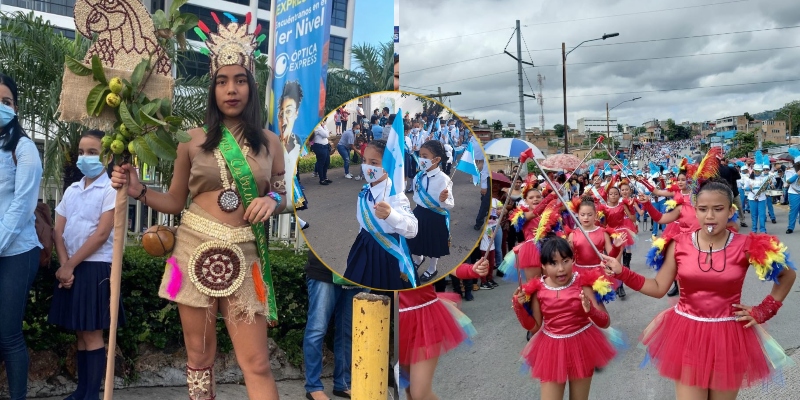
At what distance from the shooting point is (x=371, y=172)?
2.52 m

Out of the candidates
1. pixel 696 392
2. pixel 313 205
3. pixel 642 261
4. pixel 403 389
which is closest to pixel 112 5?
pixel 313 205

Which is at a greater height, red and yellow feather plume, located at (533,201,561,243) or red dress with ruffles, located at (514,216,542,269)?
red and yellow feather plume, located at (533,201,561,243)

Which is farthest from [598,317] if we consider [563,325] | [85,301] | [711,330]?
[85,301]

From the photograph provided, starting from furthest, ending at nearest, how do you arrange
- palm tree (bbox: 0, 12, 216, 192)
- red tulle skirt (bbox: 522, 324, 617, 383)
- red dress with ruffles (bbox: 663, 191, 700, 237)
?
red dress with ruffles (bbox: 663, 191, 700, 237) → palm tree (bbox: 0, 12, 216, 192) → red tulle skirt (bbox: 522, 324, 617, 383)

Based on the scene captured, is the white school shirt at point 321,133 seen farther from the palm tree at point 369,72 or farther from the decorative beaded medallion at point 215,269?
the palm tree at point 369,72

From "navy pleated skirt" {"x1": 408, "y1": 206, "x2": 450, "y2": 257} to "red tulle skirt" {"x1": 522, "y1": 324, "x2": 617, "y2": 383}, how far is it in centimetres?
169

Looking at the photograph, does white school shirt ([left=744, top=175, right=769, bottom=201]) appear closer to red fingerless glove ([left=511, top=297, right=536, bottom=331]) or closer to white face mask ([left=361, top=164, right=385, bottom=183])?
red fingerless glove ([left=511, top=297, right=536, bottom=331])

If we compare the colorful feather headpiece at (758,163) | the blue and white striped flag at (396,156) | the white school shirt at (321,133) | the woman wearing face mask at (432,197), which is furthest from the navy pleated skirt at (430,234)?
the colorful feather headpiece at (758,163)

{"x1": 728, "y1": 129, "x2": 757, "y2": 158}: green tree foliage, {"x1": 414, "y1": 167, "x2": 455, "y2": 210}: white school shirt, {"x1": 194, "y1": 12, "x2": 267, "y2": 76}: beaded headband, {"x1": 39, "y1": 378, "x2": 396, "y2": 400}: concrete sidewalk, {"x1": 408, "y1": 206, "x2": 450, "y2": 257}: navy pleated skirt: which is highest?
{"x1": 728, "y1": 129, "x2": 757, "y2": 158}: green tree foliage

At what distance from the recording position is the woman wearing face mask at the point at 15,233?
333cm

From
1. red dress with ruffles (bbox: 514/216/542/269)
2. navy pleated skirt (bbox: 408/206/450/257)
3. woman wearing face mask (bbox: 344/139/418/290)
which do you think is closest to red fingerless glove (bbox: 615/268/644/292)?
navy pleated skirt (bbox: 408/206/450/257)

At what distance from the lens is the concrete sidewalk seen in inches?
165

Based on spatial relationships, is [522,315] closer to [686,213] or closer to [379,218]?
[379,218]

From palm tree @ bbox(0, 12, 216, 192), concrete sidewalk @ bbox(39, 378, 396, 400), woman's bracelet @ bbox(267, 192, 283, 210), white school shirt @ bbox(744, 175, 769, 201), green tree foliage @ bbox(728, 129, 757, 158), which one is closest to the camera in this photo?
woman's bracelet @ bbox(267, 192, 283, 210)
